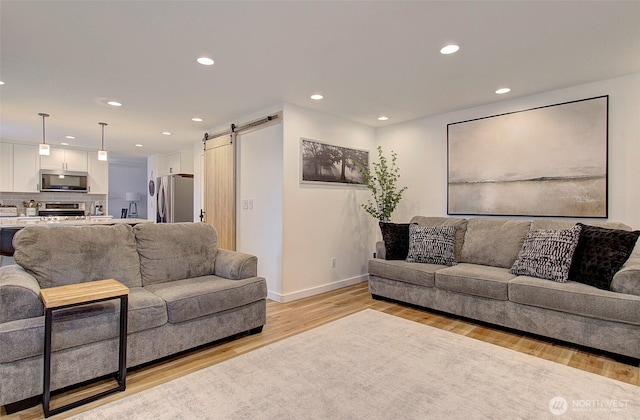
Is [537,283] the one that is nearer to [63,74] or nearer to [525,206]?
[525,206]

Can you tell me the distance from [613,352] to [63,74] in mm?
5146

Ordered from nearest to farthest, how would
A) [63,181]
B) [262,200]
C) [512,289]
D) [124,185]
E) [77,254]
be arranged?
[77,254]
[512,289]
[262,200]
[63,181]
[124,185]

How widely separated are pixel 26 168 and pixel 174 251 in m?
5.38

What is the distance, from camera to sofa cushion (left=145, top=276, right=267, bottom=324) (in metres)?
2.37

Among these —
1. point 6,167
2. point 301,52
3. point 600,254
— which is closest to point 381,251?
point 600,254

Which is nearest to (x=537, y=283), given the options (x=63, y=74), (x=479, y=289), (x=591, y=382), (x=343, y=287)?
(x=479, y=289)

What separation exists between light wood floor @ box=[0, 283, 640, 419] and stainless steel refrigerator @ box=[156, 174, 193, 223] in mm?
3881

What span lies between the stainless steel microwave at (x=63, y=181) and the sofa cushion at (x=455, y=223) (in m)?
6.61

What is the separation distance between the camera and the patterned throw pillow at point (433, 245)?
3.63m

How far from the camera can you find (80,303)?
5.99ft

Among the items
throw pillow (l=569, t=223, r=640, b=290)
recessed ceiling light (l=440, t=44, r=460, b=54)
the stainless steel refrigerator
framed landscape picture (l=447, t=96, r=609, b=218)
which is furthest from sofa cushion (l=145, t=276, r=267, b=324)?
the stainless steel refrigerator

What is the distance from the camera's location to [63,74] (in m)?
3.01

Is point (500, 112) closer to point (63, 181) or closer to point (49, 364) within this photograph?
point (49, 364)

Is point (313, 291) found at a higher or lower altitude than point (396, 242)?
lower
